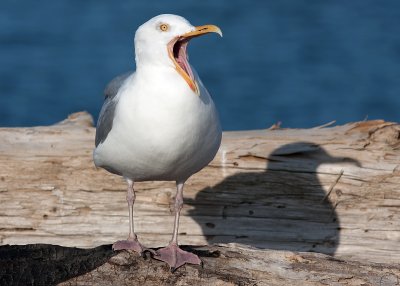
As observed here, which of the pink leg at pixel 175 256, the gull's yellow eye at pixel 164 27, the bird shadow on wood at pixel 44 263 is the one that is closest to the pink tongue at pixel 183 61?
the gull's yellow eye at pixel 164 27

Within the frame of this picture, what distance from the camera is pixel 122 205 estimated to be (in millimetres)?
9125

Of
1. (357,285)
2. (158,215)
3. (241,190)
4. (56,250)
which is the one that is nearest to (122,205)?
(158,215)

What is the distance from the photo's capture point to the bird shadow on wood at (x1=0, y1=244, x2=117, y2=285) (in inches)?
269

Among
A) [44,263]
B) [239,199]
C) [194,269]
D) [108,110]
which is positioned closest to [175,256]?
[194,269]

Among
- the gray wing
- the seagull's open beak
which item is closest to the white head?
the seagull's open beak

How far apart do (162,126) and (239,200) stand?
2.32 meters

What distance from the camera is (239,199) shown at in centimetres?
919

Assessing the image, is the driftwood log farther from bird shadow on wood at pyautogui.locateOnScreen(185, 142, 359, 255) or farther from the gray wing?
the gray wing

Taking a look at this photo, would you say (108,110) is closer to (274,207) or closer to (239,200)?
(239,200)

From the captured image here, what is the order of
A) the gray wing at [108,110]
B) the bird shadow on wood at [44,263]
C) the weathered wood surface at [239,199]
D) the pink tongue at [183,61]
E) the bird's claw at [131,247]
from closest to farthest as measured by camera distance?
the bird shadow on wood at [44,263], the pink tongue at [183,61], the bird's claw at [131,247], the gray wing at [108,110], the weathered wood surface at [239,199]

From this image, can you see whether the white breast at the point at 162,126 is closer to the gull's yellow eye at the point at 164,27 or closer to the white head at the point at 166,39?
the white head at the point at 166,39

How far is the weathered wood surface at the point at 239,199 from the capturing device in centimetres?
903

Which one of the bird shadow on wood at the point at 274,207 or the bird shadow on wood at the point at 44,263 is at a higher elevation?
the bird shadow on wood at the point at 274,207

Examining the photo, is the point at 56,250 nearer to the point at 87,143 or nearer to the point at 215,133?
the point at 215,133
